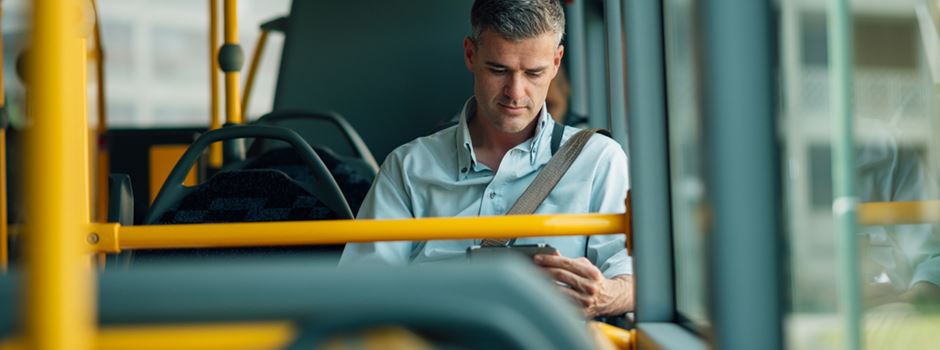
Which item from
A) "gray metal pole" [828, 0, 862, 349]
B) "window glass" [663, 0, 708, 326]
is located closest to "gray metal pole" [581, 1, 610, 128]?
"window glass" [663, 0, 708, 326]

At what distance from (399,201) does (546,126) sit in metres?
0.39

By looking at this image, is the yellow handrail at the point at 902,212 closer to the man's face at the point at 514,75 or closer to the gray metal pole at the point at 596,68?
the man's face at the point at 514,75

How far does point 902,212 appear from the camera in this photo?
1484 millimetres

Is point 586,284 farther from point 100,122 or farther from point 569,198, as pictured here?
point 100,122

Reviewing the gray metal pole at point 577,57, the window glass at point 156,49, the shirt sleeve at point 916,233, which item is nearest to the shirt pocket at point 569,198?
the shirt sleeve at point 916,233

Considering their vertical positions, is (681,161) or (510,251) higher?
(681,161)

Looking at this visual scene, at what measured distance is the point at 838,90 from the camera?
3.79ft

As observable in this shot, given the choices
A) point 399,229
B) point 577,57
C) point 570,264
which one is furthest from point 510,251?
point 577,57

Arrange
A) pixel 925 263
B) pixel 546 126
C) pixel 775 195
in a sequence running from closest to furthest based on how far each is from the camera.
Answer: pixel 775 195 → pixel 925 263 → pixel 546 126

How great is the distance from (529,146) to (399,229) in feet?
3.51

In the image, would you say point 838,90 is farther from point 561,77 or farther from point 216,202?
point 561,77

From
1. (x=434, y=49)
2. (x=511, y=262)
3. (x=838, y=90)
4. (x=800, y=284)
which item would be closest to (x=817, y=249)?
(x=800, y=284)

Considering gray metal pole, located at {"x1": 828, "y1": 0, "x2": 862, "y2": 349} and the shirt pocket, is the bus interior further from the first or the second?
the shirt pocket

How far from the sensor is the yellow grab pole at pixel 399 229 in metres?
1.69
